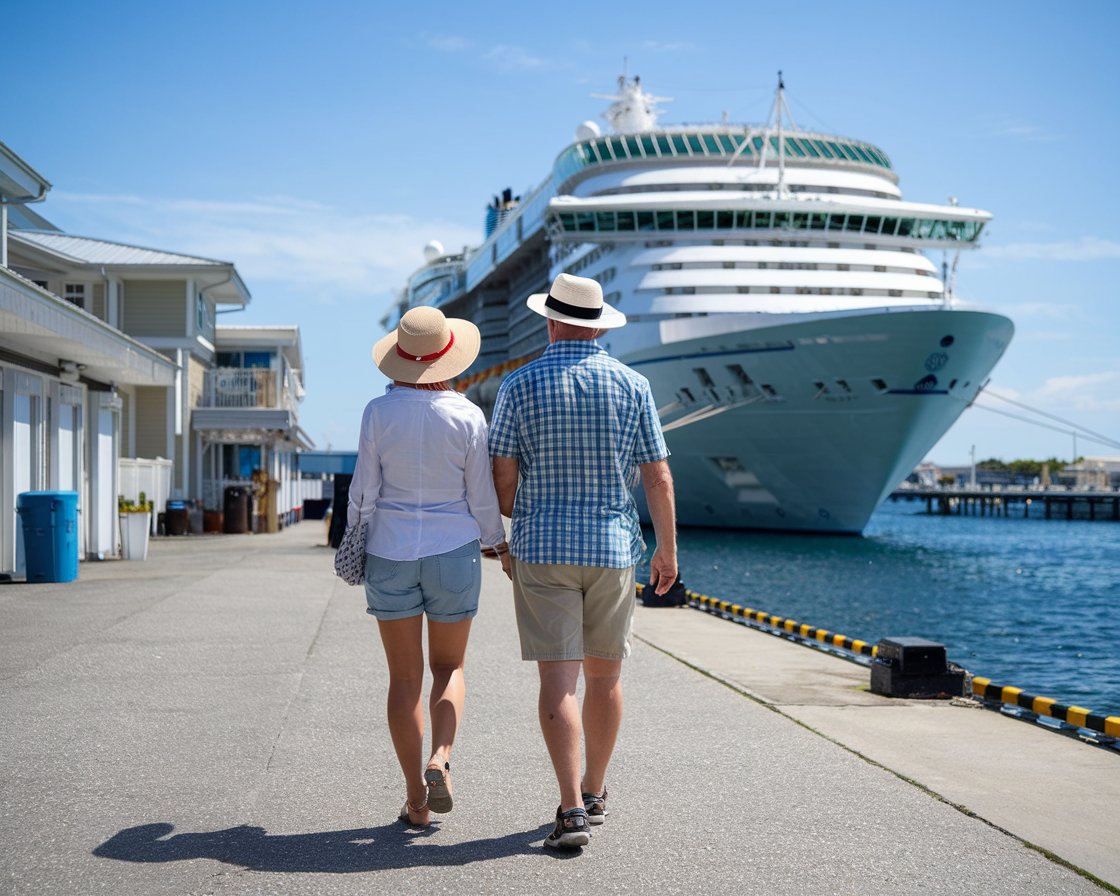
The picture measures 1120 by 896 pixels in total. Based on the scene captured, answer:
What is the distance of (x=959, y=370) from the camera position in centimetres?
3047

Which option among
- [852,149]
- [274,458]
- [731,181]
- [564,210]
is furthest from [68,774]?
[852,149]

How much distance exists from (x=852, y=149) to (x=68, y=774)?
40.2 meters

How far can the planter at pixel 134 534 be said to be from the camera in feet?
59.3

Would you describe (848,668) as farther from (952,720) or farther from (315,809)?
(315,809)

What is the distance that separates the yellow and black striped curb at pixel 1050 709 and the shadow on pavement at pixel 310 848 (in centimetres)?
422

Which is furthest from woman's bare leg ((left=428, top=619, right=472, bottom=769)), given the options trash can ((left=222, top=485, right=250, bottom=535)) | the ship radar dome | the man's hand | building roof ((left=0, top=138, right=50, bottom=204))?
the ship radar dome

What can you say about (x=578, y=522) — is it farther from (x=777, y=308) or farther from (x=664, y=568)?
(x=777, y=308)

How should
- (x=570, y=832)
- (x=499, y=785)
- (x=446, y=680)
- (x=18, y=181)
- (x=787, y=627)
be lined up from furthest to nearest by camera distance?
(x=18, y=181) < (x=787, y=627) < (x=499, y=785) < (x=446, y=680) < (x=570, y=832)

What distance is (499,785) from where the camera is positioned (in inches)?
196

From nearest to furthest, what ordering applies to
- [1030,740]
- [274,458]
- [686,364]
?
1. [1030,740]
2. [686,364]
3. [274,458]

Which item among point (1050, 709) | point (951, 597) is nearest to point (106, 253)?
point (951, 597)

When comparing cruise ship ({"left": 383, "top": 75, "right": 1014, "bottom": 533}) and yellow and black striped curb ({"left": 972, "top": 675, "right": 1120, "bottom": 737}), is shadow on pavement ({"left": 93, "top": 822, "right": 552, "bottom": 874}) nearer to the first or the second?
yellow and black striped curb ({"left": 972, "top": 675, "right": 1120, "bottom": 737})

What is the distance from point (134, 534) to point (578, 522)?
1529 centimetres

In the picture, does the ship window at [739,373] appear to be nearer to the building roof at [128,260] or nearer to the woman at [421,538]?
the building roof at [128,260]
